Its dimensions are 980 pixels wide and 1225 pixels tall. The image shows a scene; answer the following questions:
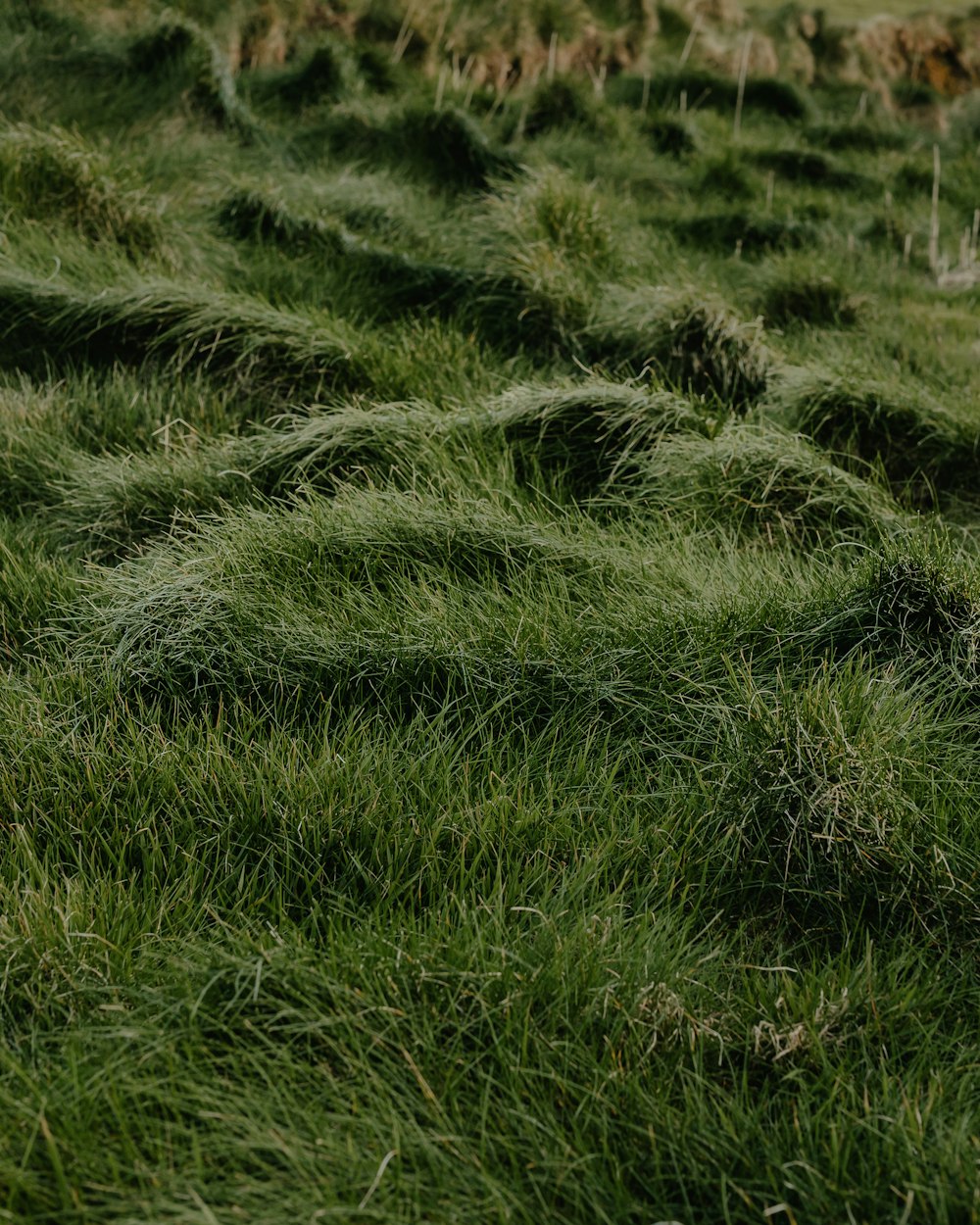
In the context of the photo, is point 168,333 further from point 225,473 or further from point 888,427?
point 888,427

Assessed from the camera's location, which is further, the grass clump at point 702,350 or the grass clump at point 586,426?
the grass clump at point 702,350

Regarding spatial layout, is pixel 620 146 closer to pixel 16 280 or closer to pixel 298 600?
pixel 16 280

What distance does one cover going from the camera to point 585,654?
2.56 metres

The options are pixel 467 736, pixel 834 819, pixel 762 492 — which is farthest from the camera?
pixel 762 492

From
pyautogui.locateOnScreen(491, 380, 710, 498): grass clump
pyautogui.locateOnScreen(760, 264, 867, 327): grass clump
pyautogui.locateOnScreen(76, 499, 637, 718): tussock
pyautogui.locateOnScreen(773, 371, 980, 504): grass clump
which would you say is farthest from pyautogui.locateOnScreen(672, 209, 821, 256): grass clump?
pyautogui.locateOnScreen(76, 499, 637, 718): tussock

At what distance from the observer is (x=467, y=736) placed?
7.69 feet

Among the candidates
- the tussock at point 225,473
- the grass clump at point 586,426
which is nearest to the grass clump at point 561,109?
the grass clump at point 586,426

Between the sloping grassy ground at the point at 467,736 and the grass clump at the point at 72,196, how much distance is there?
0.06 feet

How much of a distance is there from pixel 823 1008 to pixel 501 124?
6.94 meters

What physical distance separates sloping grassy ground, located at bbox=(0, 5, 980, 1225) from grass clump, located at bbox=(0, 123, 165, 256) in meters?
0.02

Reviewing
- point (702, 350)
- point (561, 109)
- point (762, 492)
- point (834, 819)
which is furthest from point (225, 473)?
point (561, 109)

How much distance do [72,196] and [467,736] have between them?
3.52 m

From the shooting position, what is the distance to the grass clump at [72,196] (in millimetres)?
4566

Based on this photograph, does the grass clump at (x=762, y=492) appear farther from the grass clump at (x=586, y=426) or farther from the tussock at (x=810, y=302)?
the tussock at (x=810, y=302)
